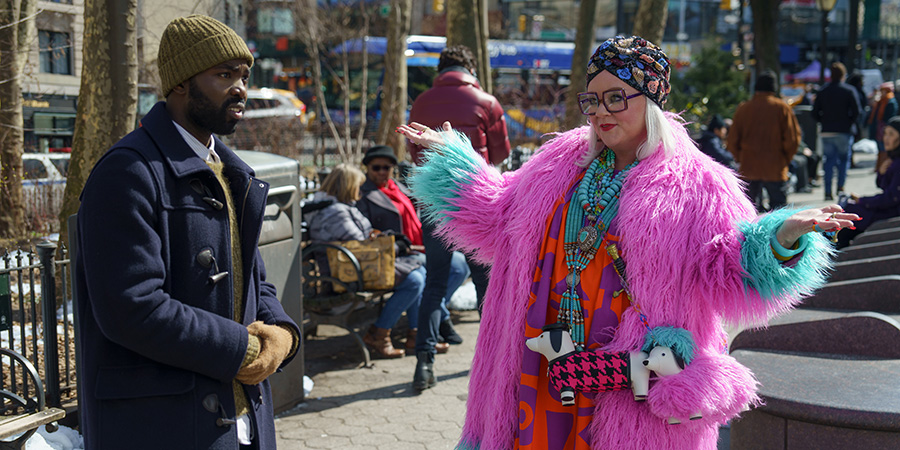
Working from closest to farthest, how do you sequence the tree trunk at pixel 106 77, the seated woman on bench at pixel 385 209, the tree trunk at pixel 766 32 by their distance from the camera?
1. the tree trunk at pixel 106 77
2. the seated woman on bench at pixel 385 209
3. the tree trunk at pixel 766 32

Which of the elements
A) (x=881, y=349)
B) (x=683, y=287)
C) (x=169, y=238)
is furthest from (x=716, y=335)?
(x=881, y=349)

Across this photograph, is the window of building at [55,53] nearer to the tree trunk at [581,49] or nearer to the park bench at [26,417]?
the park bench at [26,417]

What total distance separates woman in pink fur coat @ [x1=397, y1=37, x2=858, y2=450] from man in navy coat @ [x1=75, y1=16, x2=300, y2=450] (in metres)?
0.76

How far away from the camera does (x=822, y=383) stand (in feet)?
11.8

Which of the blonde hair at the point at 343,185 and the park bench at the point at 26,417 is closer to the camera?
the park bench at the point at 26,417

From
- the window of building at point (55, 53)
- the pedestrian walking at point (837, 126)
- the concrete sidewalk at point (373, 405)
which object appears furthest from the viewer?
the pedestrian walking at point (837, 126)

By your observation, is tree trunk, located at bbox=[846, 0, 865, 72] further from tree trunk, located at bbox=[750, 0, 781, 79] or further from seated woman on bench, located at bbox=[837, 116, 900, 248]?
seated woman on bench, located at bbox=[837, 116, 900, 248]

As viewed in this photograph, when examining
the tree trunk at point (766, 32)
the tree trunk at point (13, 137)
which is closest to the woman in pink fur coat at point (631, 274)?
the tree trunk at point (13, 137)

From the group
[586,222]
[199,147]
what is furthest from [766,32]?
[199,147]

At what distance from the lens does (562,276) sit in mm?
2506

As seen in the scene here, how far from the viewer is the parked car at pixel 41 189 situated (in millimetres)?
8141

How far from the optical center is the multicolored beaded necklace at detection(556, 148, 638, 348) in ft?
8.07

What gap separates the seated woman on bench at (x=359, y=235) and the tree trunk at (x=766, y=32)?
51.2ft

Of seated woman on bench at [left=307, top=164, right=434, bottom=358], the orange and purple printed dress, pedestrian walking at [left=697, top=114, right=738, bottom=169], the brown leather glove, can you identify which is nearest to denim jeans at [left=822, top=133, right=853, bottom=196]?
pedestrian walking at [left=697, top=114, right=738, bottom=169]
